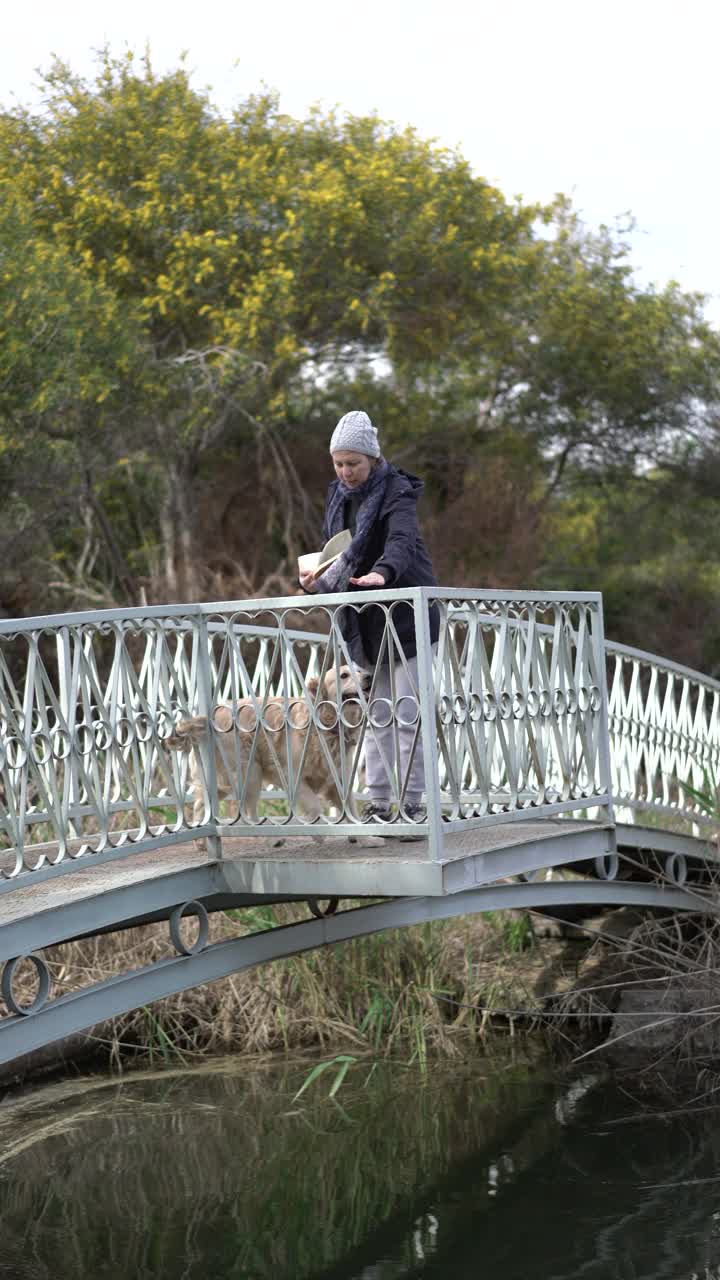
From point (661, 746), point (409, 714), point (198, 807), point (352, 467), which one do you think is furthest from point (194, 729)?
point (661, 746)

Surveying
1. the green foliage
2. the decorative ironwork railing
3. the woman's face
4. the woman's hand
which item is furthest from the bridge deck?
the green foliage

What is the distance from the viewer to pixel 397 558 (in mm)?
5699

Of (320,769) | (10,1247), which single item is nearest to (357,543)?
(320,769)

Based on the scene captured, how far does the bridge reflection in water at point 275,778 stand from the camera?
514cm

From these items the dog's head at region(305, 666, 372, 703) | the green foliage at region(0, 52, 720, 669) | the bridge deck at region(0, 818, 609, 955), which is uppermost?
the green foliage at region(0, 52, 720, 669)

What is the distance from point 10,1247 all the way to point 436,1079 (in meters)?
3.01

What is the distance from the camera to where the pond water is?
6.55 metres

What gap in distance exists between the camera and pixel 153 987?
550 centimetres

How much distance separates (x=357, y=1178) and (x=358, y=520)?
3780 millimetres

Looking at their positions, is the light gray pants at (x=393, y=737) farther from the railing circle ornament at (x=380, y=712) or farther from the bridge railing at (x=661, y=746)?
the bridge railing at (x=661, y=746)

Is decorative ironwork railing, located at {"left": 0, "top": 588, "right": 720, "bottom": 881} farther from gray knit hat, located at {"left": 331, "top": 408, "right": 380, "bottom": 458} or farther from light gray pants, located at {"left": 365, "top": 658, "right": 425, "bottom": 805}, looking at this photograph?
gray knit hat, located at {"left": 331, "top": 408, "right": 380, "bottom": 458}

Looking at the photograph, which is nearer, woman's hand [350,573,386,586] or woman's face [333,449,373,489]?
woman's hand [350,573,386,586]

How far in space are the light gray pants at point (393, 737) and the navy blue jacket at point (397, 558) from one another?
0.11 metres

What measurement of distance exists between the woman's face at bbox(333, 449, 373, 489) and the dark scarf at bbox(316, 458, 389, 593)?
0.03 m
